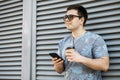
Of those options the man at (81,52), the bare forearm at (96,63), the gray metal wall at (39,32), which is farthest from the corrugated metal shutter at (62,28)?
the bare forearm at (96,63)

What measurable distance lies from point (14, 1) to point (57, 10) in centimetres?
87

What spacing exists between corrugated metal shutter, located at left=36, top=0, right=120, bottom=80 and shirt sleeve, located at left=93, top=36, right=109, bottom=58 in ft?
0.89

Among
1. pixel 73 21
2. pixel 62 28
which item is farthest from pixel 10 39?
pixel 73 21

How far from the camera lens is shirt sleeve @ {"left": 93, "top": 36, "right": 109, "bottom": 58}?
9.22ft

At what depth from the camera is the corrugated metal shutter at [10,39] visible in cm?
405

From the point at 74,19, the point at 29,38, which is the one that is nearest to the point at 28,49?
the point at 29,38

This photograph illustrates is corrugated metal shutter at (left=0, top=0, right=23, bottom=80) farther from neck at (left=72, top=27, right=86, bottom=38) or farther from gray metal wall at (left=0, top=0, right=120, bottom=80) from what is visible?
neck at (left=72, top=27, right=86, bottom=38)

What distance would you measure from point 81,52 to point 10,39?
1.59 meters

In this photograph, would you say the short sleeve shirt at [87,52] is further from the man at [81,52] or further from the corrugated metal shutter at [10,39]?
the corrugated metal shutter at [10,39]

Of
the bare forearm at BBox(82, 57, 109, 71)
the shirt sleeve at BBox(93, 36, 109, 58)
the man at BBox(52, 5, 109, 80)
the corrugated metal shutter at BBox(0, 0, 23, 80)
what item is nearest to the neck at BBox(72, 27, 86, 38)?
the man at BBox(52, 5, 109, 80)

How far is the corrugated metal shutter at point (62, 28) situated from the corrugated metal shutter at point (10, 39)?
1.25 ft

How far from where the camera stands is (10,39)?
13.8ft

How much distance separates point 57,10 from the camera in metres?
3.66

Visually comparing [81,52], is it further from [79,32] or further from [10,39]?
[10,39]
